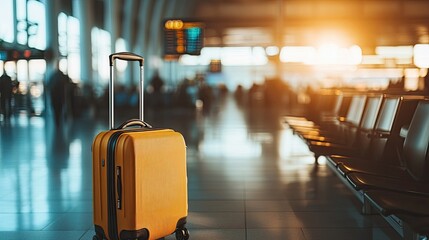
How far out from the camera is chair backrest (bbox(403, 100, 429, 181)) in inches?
165

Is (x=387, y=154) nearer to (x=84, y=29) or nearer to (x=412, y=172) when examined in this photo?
(x=412, y=172)

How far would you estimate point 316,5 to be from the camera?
1617 inches

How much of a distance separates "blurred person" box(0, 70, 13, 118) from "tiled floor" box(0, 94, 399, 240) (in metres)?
5.83

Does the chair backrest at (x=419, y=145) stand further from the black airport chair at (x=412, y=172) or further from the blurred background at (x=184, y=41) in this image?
the blurred background at (x=184, y=41)

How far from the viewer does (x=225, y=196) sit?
6.16 m

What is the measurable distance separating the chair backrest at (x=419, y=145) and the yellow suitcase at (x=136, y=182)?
1715 millimetres

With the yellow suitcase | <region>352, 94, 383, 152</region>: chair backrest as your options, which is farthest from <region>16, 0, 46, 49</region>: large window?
the yellow suitcase

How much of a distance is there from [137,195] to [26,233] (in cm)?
130

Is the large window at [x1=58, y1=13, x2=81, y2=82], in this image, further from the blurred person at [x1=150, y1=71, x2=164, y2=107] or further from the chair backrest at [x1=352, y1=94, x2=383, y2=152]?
the chair backrest at [x1=352, y1=94, x2=383, y2=152]

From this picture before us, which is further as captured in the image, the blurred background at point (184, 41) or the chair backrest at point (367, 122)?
the blurred background at point (184, 41)

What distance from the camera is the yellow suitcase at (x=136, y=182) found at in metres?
3.82

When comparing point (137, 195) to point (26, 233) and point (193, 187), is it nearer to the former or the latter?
point (26, 233)

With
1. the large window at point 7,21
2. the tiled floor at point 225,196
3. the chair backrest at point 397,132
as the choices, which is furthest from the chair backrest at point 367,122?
the large window at point 7,21

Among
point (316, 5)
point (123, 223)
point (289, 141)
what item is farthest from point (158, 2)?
point (123, 223)
